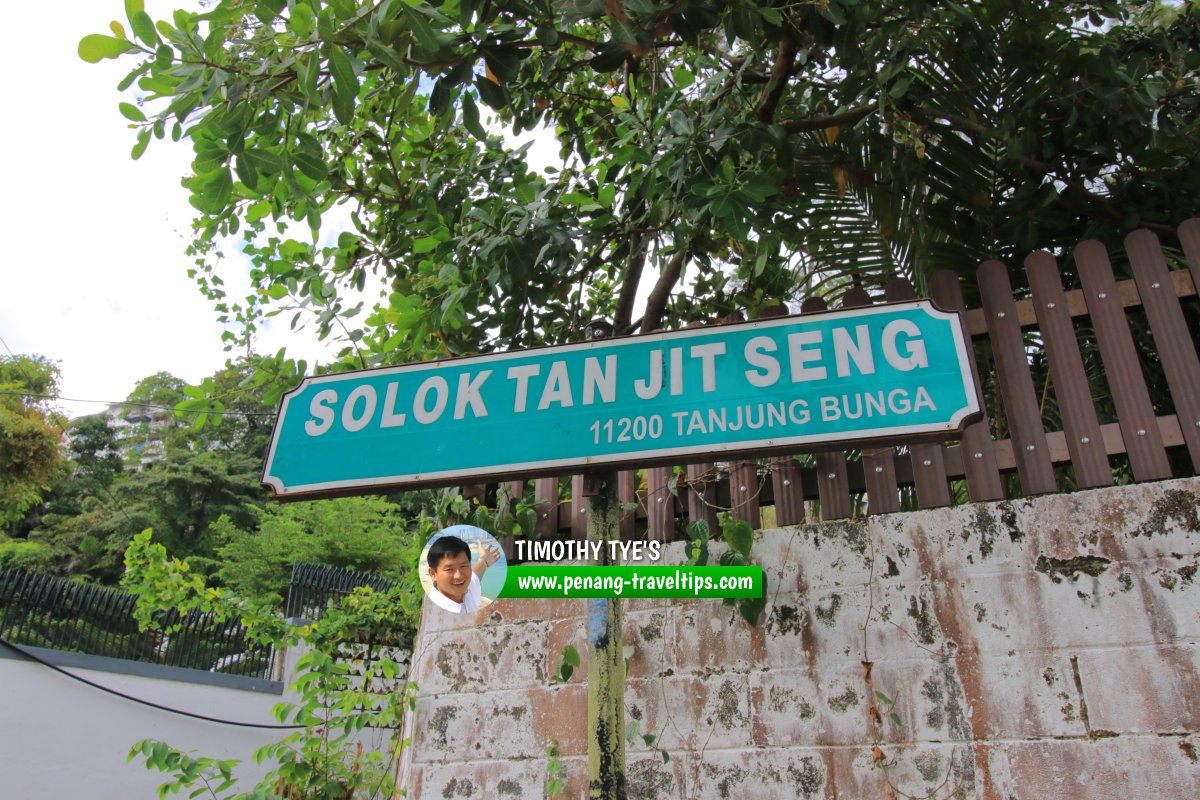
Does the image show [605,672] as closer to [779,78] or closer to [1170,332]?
[1170,332]

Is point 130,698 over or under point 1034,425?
under

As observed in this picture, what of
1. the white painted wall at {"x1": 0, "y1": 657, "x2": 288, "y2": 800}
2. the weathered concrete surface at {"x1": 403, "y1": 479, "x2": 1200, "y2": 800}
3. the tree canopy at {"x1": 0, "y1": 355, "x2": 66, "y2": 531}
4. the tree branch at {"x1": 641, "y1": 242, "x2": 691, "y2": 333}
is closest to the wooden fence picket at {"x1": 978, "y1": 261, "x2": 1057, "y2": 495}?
the weathered concrete surface at {"x1": 403, "y1": 479, "x2": 1200, "y2": 800}

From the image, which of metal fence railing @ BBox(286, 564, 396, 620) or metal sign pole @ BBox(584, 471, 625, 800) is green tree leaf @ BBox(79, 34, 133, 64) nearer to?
metal sign pole @ BBox(584, 471, 625, 800)

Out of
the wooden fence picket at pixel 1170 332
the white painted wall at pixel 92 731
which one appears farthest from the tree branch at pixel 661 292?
the white painted wall at pixel 92 731

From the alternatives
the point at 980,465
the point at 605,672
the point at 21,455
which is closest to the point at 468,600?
the point at 605,672

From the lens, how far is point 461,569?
7.62ft

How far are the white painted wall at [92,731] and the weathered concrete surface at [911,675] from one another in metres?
3.81

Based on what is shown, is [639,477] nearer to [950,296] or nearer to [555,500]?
[555,500]

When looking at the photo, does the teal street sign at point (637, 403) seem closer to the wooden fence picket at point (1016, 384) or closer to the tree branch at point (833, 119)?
the wooden fence picket at point (1016, 384)

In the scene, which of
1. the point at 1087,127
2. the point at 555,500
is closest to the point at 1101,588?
the point at 555,500

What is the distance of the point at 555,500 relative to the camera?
3.32 m

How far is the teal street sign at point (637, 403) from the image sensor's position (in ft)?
6.14

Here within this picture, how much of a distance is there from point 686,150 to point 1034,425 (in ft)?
4.90

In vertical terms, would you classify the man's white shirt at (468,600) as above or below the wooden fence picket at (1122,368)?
below
